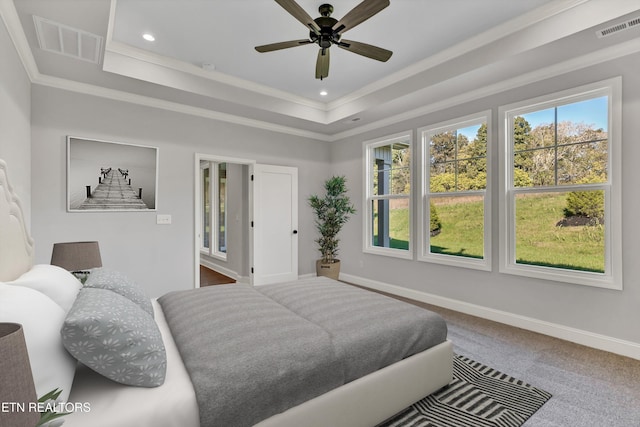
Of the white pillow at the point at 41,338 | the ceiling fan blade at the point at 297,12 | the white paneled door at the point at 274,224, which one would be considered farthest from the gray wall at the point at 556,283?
the white pillow at the point at 41,338

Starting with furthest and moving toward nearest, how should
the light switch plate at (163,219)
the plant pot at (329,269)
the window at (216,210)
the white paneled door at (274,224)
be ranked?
the window at (216,210) → the plant pot at (329,269) → the white paneled door at (274,224) → the light switch plate at (163,219)

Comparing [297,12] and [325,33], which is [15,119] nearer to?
[297,12]

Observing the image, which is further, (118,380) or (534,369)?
(534,369)

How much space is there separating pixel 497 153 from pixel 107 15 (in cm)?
401

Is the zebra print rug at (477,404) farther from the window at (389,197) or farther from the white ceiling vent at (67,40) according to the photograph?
the white ceiling vent at (67,40)

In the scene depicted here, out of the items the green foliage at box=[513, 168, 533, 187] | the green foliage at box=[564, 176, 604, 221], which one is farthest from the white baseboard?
the green foliage at box=[513, 168, 533, 187]

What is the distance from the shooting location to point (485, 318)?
362 cm

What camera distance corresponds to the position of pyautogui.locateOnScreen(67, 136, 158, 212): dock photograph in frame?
3521 mm

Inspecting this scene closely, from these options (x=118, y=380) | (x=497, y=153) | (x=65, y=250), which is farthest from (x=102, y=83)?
(x=497, y=153)

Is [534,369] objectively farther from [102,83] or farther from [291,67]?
[102,83]

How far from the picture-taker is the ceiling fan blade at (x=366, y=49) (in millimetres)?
2546

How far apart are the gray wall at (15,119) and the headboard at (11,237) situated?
457 mm

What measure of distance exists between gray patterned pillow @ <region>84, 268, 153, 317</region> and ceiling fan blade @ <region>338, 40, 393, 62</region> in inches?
94.6

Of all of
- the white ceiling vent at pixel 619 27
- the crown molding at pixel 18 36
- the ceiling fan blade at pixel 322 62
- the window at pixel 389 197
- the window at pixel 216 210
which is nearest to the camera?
the crown molding at pixel 18 36
